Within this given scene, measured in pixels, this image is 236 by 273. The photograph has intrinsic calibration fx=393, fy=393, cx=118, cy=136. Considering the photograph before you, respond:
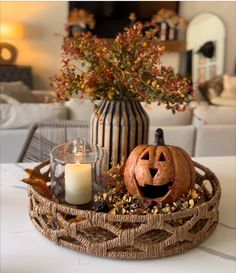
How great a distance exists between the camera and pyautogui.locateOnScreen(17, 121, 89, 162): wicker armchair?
1889 mm

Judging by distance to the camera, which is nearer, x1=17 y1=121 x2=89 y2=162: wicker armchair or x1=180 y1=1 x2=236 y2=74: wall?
x1=17 y1=121 x2=89 y2=162: wicker armchair

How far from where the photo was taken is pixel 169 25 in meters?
6.40

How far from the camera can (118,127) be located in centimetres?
121

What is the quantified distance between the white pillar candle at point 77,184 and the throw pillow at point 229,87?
17.7 feet

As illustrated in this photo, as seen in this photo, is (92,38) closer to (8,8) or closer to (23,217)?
(23,217)

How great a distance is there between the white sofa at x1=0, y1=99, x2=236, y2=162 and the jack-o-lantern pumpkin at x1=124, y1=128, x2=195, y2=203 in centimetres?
170

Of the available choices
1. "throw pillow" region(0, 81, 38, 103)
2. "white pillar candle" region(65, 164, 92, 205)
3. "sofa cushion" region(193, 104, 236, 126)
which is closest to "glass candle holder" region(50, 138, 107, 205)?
"white pillar candle" region(65, 164, 92, 205)

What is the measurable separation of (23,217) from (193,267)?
481 mm

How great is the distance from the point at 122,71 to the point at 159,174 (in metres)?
0.32

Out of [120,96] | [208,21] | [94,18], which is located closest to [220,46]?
[208,21]

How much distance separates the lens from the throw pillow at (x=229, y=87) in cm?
616

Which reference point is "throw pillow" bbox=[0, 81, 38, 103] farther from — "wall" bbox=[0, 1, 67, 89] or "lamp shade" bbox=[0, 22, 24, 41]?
"wall" bbox=[0, 1, 67, 89]

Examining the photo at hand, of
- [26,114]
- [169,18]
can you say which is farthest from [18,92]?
[169,18]

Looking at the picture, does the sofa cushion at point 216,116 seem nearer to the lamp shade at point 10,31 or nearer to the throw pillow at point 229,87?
the throw pillow at point 229,87
